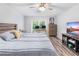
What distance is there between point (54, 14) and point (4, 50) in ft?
2.40

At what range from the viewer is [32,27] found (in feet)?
4.22

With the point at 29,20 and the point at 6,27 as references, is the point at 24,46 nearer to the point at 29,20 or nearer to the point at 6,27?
the point at 29,20

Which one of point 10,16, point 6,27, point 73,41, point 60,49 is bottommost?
point 60,49

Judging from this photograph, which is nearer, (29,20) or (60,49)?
(29,20)

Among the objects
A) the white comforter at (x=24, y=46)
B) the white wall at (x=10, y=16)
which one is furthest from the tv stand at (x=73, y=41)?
the white wall at (x=10, y=16)

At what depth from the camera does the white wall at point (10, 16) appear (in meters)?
1.27

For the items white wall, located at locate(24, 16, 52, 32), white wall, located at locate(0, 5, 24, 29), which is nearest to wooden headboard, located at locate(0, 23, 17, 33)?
white wall, located at locate(0, 5, 24, 29)

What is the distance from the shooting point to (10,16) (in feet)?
4.36

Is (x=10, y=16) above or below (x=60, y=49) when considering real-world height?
above

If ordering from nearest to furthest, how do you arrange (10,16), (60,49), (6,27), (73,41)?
(10,16), (6,27), (60,49), (73,41)

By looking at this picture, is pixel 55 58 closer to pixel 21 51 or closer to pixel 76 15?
pixel 21 51

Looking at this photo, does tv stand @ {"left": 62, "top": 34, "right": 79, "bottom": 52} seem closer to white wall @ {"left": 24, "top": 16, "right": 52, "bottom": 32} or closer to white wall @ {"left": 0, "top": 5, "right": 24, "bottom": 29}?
white wall @ {"left": 24, "top": 16, "right": 52, "bottom": 32}

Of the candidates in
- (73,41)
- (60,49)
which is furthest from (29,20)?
(73,41)

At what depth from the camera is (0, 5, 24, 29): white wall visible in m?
1.27
